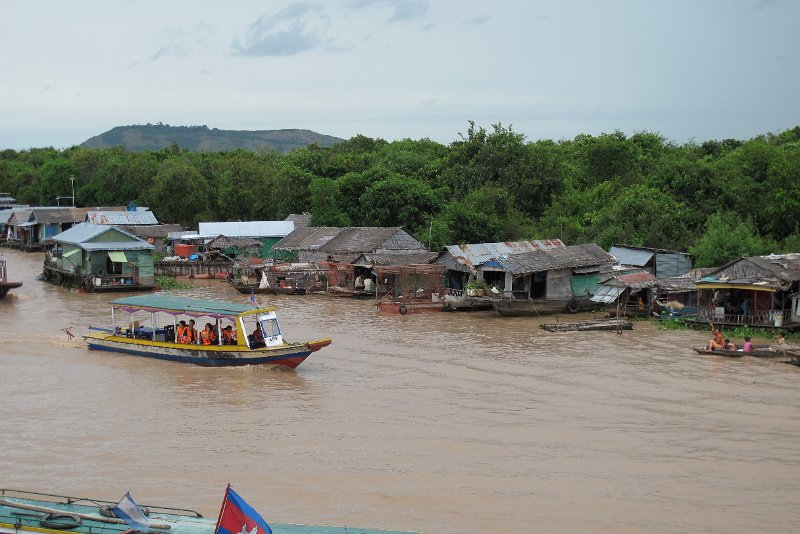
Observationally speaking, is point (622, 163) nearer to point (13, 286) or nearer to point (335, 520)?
point (13, 286)

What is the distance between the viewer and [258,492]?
1120cm

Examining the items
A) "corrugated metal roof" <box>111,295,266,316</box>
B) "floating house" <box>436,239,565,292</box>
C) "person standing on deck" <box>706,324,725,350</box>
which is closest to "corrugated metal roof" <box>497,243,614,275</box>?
"floating house" <box>436,239,565,292</box>

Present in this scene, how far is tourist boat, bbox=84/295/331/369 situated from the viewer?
57.1 ft

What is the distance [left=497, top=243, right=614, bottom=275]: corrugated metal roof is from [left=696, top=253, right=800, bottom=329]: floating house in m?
4.19

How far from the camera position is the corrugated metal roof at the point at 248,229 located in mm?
38219

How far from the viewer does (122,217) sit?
43.0 meters

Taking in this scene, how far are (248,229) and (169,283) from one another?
8.10 metres

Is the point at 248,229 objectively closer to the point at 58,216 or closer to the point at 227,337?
the point at 58,216

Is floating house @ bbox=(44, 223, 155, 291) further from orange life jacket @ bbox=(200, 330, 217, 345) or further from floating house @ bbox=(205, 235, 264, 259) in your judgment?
orange life jacket @ bbox=(200, 330, 217, 345)

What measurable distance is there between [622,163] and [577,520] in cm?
3308

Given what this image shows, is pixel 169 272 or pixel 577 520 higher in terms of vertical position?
pixel 169 272

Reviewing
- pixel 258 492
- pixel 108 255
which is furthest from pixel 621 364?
pixel 108 255

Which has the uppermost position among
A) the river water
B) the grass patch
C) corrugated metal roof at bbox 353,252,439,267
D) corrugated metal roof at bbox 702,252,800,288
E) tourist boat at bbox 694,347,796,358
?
corrugated metal roof at bbox 353,252,439,267

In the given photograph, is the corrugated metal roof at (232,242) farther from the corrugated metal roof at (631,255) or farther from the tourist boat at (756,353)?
the tourist boat at (756,353)
